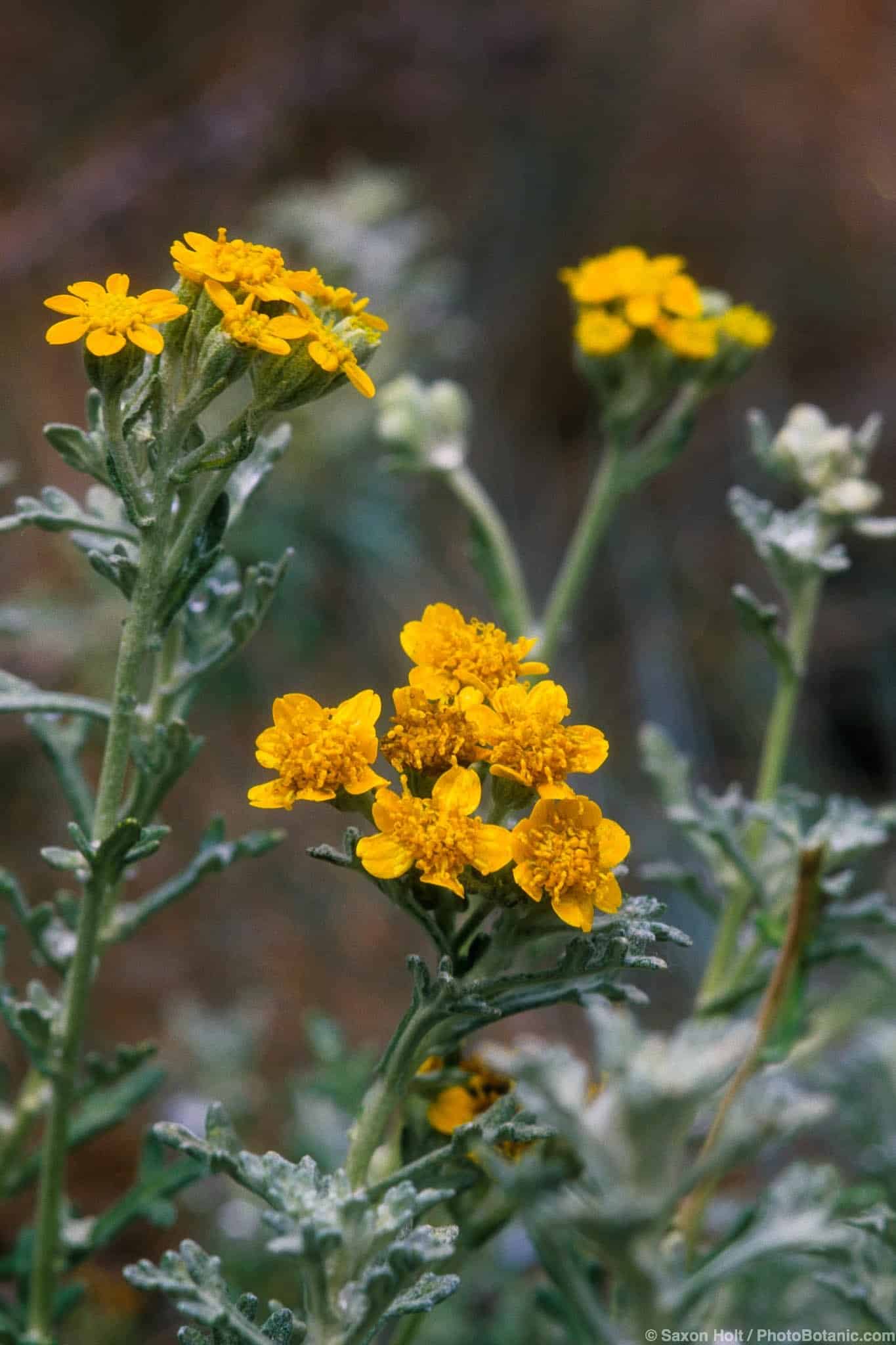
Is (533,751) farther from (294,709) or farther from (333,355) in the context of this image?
(333,355)

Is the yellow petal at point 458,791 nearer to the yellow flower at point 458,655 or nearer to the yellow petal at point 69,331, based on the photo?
the yellow flower at point 458,655

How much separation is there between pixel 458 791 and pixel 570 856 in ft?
0.49

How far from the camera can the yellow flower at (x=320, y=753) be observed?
4.75ft

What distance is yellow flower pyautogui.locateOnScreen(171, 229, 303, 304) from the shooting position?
1438 millimetres

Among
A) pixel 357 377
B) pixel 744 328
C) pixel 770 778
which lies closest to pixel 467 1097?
pixel 770 778

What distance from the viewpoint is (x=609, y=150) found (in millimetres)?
5871

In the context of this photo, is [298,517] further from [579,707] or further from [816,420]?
[816,420]

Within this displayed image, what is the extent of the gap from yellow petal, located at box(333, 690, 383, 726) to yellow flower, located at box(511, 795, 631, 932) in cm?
22

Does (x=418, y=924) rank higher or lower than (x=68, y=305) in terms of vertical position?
lower

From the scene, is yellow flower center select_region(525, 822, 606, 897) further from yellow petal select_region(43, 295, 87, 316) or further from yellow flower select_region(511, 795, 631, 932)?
yellow petal select_region(43, 295, 87, 316)

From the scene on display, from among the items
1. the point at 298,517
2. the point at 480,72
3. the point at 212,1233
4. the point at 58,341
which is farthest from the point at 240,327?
the point at 480,72

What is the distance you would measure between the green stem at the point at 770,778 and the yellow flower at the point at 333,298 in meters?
0.96

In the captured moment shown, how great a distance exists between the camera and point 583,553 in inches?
92.8

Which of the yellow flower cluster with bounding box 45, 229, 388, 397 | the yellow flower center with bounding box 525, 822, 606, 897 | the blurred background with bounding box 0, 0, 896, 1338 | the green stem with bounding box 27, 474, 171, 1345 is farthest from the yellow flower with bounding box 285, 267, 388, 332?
the blurred background with bounding box 0, 0, 896, 1338
